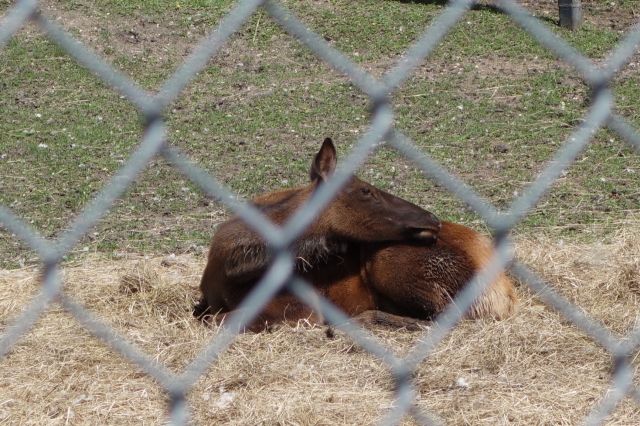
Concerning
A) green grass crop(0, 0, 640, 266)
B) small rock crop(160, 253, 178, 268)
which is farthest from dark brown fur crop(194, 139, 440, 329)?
green grass crop(0, 0, 640, 266)

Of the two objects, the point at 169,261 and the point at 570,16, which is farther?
the point at 570,16

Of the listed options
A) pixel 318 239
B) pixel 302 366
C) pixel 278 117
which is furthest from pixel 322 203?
pixel 278 117

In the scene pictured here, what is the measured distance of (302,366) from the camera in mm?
4219

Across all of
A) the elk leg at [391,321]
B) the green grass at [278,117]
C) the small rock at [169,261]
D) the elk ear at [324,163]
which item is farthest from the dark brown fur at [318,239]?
the green grass at [278,117]

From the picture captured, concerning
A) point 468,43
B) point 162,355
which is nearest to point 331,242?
point 162,355

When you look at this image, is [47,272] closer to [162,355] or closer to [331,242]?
[162,355]

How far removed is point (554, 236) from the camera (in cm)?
600

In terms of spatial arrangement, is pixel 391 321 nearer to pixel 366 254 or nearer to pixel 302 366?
pixel 366 254

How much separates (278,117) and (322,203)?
5.60 m

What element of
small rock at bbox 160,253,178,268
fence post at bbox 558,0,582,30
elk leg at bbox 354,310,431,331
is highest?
fence post at bbox 558,0,582,30

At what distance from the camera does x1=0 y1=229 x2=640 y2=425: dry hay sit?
3.74 m

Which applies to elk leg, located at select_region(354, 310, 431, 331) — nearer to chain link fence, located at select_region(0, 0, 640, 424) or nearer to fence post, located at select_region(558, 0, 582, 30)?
chain link fence, located at select_region(0, 0, 640, 424)

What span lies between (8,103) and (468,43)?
4241mm

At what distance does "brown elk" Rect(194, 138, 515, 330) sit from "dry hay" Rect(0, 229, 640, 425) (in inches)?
7.2
